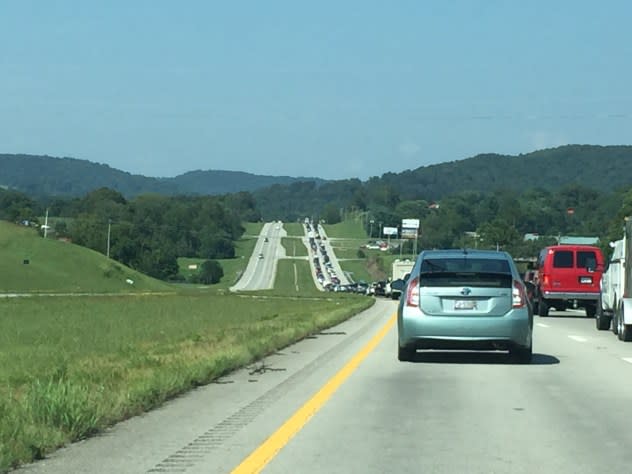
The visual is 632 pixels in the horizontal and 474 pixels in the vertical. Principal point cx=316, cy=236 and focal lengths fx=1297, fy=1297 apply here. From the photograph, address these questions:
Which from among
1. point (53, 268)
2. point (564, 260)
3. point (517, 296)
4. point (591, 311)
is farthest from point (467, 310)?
point (53, 268)

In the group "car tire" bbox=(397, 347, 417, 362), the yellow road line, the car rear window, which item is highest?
the car rear window

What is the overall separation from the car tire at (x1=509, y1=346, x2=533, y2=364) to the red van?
2310 centimetres

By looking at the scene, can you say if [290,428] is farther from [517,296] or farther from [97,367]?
[517,296]

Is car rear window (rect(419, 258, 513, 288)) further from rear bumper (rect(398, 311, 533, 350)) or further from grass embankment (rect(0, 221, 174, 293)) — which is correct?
grass embankment (rect(0, 221, 174, 293))

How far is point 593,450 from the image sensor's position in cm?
1068

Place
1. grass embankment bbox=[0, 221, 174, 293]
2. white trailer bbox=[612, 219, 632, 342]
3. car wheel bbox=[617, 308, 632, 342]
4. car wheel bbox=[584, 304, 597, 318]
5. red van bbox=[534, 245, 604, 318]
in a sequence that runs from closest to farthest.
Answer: white trailer bbox=[612, 219, 632, 342] → car wheel bbox=[617, 308, 632, 342] → red van bbox=[534, 245, 604, 318] → car wheel bbox=[584, 304, 597, 318] → grass embankment bbox=[0, 221, 174, 293]

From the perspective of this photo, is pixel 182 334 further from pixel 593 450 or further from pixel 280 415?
pixel 593 450

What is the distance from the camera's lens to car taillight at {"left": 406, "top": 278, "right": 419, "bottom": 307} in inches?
766

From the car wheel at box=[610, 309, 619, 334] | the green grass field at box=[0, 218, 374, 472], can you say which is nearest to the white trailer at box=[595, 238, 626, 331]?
the car wheel at box=[610, 309, 619, 334]

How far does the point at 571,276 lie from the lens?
43000mm

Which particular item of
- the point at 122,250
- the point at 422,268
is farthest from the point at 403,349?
the point at 122,250

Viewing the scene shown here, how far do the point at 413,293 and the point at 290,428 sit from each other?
7.96m

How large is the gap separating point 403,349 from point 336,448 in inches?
371

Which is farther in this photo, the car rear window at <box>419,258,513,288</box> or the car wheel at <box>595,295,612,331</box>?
the car wheel at <box>595,295,612,331</box>
